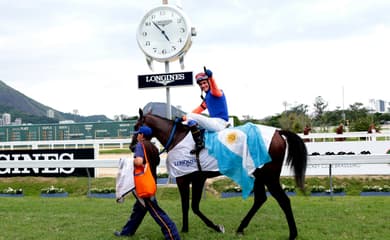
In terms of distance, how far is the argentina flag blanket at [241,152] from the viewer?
5.22m

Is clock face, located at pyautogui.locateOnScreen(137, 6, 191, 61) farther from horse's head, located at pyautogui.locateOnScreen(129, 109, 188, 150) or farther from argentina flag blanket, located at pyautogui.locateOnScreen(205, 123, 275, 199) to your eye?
argentina flag blanket, located at pyautogui.locateOnScreen(205, 123, 275, 199)

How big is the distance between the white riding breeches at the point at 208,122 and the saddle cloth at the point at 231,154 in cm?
8

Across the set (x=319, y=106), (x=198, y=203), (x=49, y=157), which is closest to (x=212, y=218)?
(x=198, y=203)

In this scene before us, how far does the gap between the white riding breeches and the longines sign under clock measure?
542 cm

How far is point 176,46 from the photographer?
Answer: 11016 millimetres

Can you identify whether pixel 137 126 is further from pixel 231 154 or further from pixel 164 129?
pixel 231 154

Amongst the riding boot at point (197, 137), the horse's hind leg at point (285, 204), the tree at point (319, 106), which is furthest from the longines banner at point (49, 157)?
the tree at point (319, 106)

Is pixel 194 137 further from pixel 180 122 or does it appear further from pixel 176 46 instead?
pixel 176 46

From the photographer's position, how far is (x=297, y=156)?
217 inches

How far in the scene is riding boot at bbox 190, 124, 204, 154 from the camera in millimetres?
5543

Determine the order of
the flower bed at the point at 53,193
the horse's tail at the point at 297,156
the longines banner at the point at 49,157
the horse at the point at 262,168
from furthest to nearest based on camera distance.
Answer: the longines banner at the point at 49,157 → the flower bed at the point at 53,193 → the horse's tail at the point at 297,156 → the horse at the point at 262,168

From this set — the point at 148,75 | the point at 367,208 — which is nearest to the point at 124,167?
the point at 367,208

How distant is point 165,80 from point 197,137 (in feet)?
19.0

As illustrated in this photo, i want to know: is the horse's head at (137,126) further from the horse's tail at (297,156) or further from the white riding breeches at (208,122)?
the horse's tail at (297,156)
